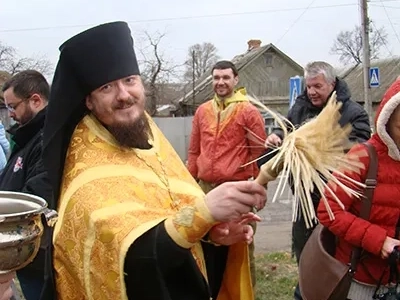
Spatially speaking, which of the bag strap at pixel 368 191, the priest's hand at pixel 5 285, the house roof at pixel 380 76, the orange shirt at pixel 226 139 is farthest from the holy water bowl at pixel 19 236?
the house roof at pixel 380 76

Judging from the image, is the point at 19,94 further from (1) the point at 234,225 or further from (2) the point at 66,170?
(1) the point at 234,225

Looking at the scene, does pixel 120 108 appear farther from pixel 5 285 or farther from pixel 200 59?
pixel 200 59

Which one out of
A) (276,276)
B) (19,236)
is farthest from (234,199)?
(276,276)

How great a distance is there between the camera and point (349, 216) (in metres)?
2.90

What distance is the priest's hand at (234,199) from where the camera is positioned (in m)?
1.73

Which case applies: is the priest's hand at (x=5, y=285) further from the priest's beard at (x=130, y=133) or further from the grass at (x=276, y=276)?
the grass at (x=276, y=276)

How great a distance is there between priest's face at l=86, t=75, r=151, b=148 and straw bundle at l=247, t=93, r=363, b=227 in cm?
58

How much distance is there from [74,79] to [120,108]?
0.21 meters

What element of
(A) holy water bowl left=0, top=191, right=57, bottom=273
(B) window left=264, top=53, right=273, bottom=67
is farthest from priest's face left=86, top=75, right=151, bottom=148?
(B) window left=264, top=53, right=273, bottom=67

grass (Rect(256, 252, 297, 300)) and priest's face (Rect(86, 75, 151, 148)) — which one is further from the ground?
priest's face (Rect(86, 75, 151, 148))

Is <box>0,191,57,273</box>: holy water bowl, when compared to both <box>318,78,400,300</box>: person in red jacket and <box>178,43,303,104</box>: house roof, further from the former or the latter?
<box>178,43,303,104</box>: house roof

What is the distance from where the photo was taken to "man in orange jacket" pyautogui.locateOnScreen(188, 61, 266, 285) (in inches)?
196

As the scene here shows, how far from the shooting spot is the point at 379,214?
292 cm

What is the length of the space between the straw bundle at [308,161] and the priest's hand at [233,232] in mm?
266
